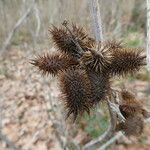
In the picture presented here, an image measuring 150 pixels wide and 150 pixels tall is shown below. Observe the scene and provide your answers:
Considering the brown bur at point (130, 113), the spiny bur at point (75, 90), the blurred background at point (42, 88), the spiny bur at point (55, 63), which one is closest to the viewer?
the spiny bur at point (75, 90)

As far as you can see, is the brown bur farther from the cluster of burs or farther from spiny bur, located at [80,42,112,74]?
spiny bur, located at [80,42,112,74]

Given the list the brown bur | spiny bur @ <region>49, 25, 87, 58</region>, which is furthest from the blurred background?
spiny bur @ <region>49, 25, 87, 58</region>

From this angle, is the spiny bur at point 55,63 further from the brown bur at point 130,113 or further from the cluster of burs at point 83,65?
the brown bur at point 130,113

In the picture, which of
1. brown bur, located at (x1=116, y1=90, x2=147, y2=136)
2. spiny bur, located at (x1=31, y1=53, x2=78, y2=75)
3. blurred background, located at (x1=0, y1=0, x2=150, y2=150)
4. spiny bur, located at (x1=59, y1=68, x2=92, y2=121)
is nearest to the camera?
spiny bur, located at (x1=59, y1=68, x2=92, y2=121)

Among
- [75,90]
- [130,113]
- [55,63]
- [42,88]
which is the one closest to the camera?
[75,90]

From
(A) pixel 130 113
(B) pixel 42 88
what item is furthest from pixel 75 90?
(B) pixel 42 88

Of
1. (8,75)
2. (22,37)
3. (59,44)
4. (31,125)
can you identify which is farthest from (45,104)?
(59,44)

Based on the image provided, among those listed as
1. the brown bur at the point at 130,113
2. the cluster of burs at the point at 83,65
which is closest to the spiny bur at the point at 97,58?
the cluster of burs at the point at 83,65

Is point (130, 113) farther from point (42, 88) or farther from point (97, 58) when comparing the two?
point (42, 88)
